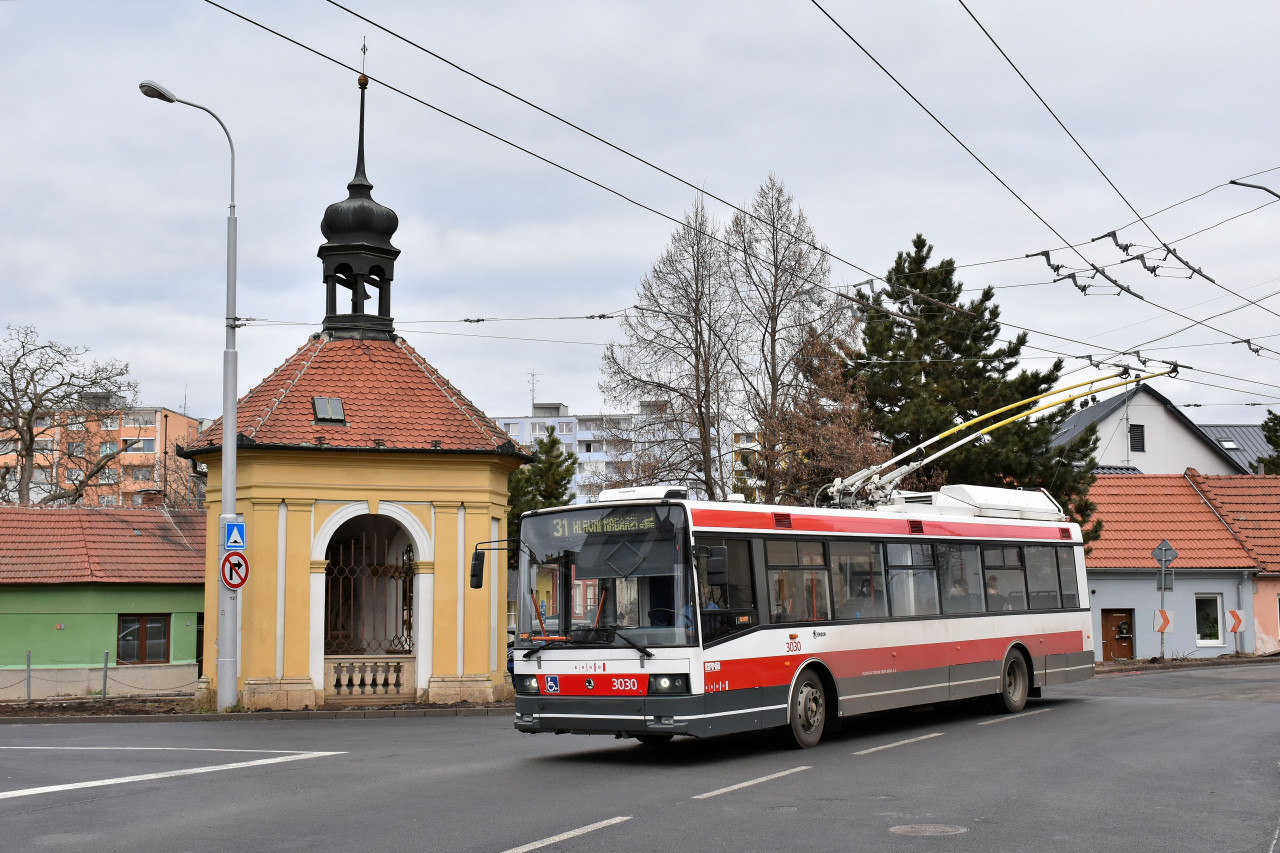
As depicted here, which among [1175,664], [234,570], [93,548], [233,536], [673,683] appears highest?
[93,548]

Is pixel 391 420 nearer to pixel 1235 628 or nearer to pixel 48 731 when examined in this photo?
pixel 48 731

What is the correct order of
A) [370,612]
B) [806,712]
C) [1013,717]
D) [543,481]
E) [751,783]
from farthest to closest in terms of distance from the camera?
[543,481] < [370,612] < [1013,717] < [806,712] < [751,783]

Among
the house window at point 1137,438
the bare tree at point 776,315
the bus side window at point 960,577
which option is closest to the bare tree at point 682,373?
the bare tree at point 776,315

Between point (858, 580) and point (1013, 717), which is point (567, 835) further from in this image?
point (1013, 717)

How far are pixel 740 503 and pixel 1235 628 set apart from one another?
91.5ft

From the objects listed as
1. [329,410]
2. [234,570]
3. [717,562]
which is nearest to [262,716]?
[234,570]

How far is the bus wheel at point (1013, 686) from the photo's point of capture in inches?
760

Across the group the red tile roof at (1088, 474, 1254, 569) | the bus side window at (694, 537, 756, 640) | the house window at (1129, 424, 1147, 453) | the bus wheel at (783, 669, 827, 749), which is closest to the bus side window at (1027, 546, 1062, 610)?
the bus wheel at (783, 669, 827, 749)

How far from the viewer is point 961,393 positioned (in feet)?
122

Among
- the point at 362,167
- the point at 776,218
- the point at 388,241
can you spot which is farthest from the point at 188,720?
the point at 776,218

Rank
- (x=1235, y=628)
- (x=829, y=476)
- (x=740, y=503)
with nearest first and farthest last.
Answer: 1. (x=740, y=503)
2. (x=829, y=476)
3. (x=1235, y=628)

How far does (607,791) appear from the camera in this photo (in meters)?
11.5

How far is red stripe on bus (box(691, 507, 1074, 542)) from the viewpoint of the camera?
14133 mm

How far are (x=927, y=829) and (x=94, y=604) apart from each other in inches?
1125
